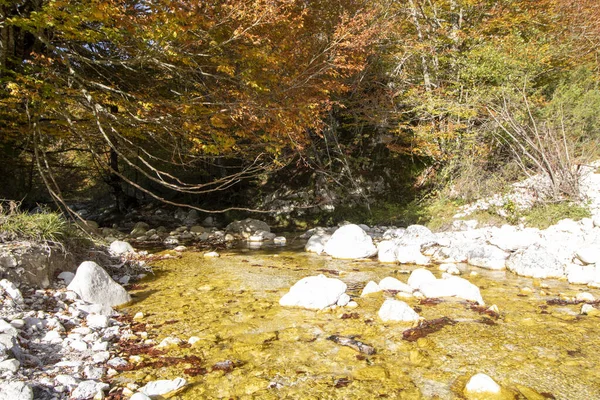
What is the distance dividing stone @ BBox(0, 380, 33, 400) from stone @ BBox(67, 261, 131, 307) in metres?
1.98

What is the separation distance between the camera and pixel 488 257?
6.52 m

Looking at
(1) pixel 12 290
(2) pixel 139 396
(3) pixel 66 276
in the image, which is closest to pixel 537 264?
(2) pixel 139 396

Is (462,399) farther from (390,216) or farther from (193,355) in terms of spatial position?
(390,216)

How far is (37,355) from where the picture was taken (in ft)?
9.50

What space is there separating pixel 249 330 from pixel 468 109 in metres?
8.91

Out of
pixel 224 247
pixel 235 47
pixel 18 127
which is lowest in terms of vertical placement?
pixel 224 247

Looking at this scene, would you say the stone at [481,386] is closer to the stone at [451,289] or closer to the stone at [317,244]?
the stone at [451,289]

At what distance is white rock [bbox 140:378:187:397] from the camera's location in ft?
8.29

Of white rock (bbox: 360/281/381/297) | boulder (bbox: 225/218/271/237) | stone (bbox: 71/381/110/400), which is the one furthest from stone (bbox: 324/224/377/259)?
stone (bbox: 71/381/110/400)

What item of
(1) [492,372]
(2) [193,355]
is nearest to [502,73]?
(1) [492,372]

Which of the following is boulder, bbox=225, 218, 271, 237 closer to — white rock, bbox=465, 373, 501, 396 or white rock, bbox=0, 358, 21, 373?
white rock, bbox=0, 358, 21, 373

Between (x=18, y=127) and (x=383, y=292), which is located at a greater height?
(x=18, y=127)

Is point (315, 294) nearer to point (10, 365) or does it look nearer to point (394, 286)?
point (394, 286)

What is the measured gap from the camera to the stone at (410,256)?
6828 millimetres
